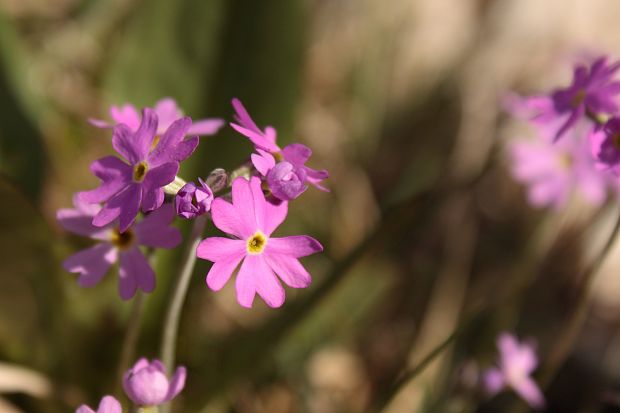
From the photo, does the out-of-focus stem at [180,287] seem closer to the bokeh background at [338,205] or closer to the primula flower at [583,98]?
the bokeh background at [338,205]

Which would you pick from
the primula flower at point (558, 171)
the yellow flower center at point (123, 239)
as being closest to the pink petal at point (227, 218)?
the yellow flower center at point (123, 239)

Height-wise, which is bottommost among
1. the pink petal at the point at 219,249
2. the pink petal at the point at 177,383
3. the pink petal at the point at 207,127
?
the pink petal at the point at 177,383

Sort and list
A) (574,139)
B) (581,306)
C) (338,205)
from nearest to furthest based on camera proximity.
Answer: (581,306) → (574,139) → (338,205)

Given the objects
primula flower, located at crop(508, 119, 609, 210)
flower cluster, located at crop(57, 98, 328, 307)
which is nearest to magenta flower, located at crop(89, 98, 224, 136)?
flower cluster, located at crop(57, 98, 328, 307)

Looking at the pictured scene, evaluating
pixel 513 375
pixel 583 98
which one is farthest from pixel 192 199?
pixel 513 375

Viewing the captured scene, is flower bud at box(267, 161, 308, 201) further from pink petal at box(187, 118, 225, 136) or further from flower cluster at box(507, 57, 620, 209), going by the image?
flower cluster at box(507, 57, 620, 209)

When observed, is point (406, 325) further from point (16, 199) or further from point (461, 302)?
point (16, 199)

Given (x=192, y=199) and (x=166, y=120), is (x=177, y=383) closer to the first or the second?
(x=192, y=199)
